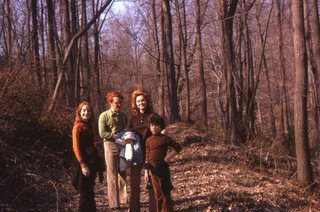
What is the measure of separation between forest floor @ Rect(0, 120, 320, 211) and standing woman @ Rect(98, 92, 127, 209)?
1.43ft

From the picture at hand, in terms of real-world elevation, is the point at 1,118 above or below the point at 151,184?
above

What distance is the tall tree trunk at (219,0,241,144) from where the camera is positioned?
45.8 feet

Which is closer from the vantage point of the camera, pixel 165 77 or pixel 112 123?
pixel 112 123

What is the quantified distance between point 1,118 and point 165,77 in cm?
1253

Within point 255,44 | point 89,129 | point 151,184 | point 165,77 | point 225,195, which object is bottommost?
point 225,195

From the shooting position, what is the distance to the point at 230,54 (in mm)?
14188

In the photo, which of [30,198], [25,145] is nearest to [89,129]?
[30,198]

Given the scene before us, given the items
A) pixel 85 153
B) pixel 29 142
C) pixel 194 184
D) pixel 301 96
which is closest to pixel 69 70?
pixel 29 142

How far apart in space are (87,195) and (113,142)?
36.8 inches

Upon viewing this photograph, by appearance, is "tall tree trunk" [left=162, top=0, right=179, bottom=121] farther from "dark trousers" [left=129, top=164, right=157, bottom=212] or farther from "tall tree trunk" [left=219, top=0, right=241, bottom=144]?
"dark trousers" [left=129, top=164, right=157, bottom=212]

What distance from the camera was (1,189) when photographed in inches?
284

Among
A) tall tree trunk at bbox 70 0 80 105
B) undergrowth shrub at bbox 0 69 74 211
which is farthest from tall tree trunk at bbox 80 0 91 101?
undergrowth shrub at bbox 0 69 74 211

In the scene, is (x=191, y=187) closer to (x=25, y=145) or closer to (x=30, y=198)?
(x=30, y=198)

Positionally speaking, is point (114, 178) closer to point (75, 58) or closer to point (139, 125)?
point (139, 125)
